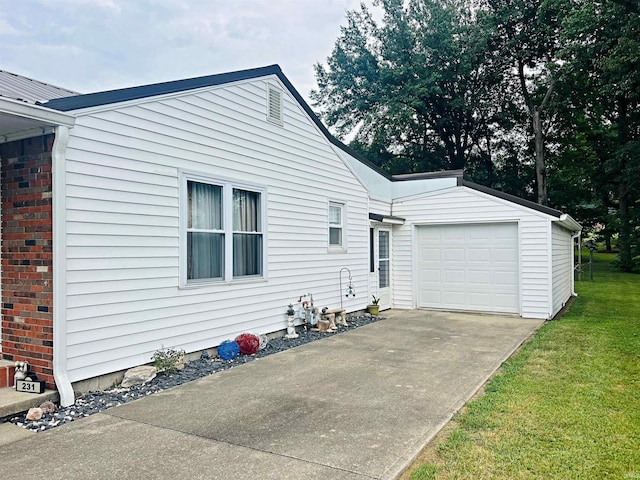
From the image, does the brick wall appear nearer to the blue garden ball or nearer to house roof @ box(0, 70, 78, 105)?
house roof @ box(0, 70, 78, 105)

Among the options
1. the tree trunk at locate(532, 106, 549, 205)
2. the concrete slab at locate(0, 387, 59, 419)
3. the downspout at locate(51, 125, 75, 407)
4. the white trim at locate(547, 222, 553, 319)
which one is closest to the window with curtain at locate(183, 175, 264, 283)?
the downspout at locate(51, 125, 75, 407)

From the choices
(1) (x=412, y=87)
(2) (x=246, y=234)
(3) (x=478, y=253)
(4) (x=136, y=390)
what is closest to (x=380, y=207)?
(3) (x=478, y=253)

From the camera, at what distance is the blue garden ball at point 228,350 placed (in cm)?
611

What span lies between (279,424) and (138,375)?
1983 mm

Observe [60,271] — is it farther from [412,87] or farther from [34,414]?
[412,87]

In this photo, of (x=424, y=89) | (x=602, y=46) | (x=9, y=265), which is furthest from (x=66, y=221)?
(x=602, y=46)

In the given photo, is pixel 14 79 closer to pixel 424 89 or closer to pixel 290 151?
pixel 290 151

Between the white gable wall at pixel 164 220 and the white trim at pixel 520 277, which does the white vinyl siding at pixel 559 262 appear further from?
the white gable wall at pixel 164 220

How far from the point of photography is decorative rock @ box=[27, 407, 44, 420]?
3947 mm

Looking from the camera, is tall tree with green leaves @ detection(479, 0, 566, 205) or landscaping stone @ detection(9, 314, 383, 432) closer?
landscaping stone @ detection(9, 314, 383, 432)

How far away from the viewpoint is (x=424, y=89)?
21.3m

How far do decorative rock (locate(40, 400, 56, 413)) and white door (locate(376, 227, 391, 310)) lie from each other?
8.08 m

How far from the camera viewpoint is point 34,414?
3961 millimetres

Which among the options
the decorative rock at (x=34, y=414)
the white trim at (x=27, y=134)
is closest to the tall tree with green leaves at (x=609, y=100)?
the white trim at (x=27, y=134)
